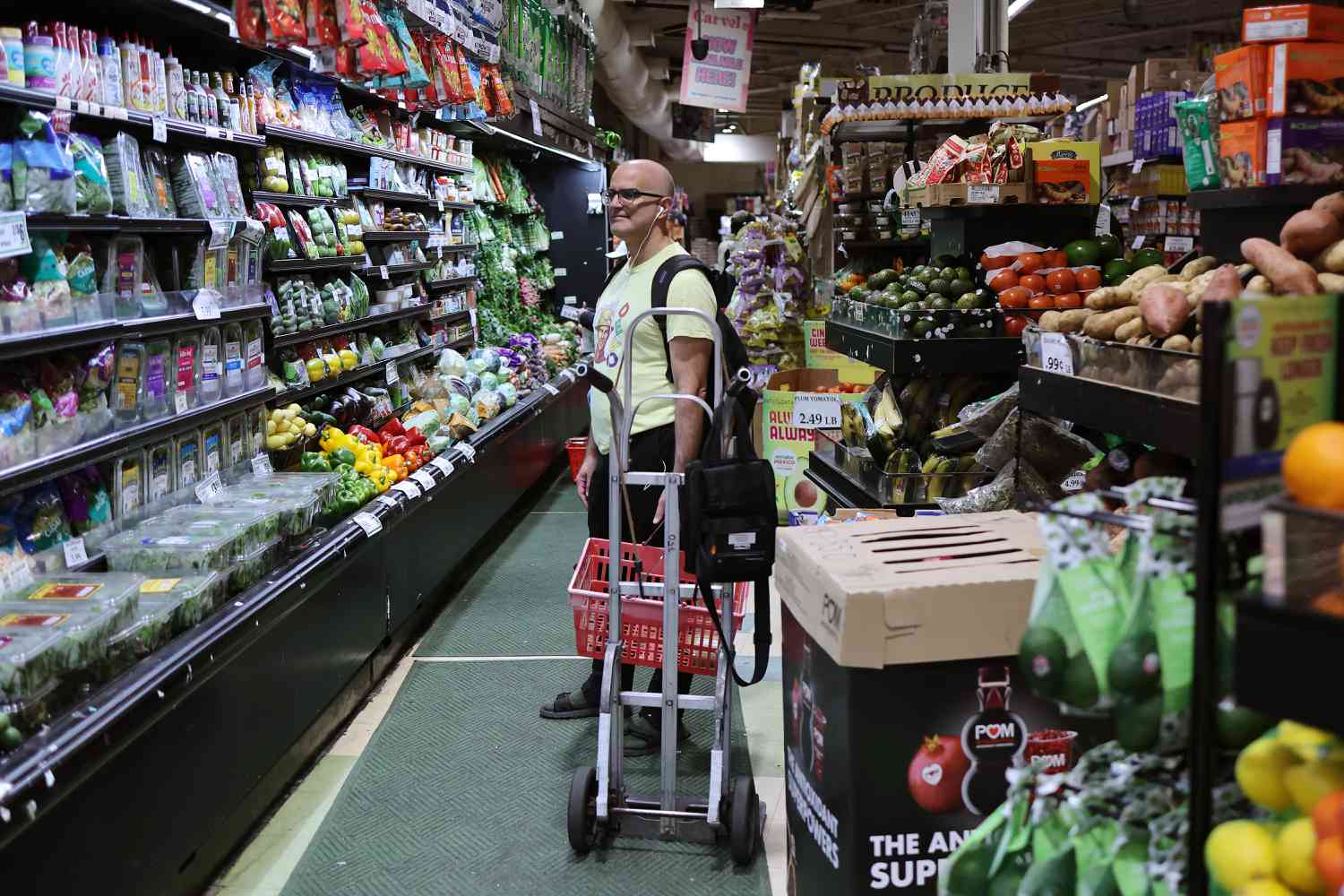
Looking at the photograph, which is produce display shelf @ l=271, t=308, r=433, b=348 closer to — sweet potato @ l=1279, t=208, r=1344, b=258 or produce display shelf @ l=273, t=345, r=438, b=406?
produce display shelf @ l=273, t=345, r=438, b=406

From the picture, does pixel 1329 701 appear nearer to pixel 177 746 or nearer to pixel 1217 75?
pixel 1217 75

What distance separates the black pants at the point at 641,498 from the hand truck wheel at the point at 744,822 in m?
0.46

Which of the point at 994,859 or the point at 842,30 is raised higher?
the point at 842,30

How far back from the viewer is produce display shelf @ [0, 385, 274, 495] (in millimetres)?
2947

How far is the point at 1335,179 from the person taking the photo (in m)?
2.26

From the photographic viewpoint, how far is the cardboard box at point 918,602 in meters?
1.91

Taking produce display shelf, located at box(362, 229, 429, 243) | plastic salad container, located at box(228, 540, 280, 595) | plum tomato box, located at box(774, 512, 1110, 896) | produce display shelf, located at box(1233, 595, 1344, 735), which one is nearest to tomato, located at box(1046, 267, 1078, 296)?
plum tomato box, located at box(774, 512, 1110, 896)

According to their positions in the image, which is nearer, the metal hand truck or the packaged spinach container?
the metal hand truck

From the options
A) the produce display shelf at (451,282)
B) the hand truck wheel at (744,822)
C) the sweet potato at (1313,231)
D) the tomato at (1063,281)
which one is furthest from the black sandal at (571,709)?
the produce display shelf at (451,282)

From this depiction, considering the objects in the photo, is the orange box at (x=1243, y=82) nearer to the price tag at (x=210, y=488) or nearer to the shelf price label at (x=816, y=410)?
the price tag at (x=210, y=488)

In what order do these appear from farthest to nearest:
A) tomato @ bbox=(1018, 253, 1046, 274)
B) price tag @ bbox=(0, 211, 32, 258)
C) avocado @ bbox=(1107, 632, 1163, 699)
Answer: tomato @ bbox=(1018, 253, 1046, 274)
price tag @ bbox=(0, 211, 32, 258)
avocado @ bbox=(1107, 632, 1163, 699)

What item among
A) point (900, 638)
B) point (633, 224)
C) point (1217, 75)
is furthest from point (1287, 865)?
point (633, 224)

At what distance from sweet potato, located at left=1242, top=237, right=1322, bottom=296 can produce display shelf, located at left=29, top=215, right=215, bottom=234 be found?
2.75 metres

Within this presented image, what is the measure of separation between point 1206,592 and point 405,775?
3019mm
